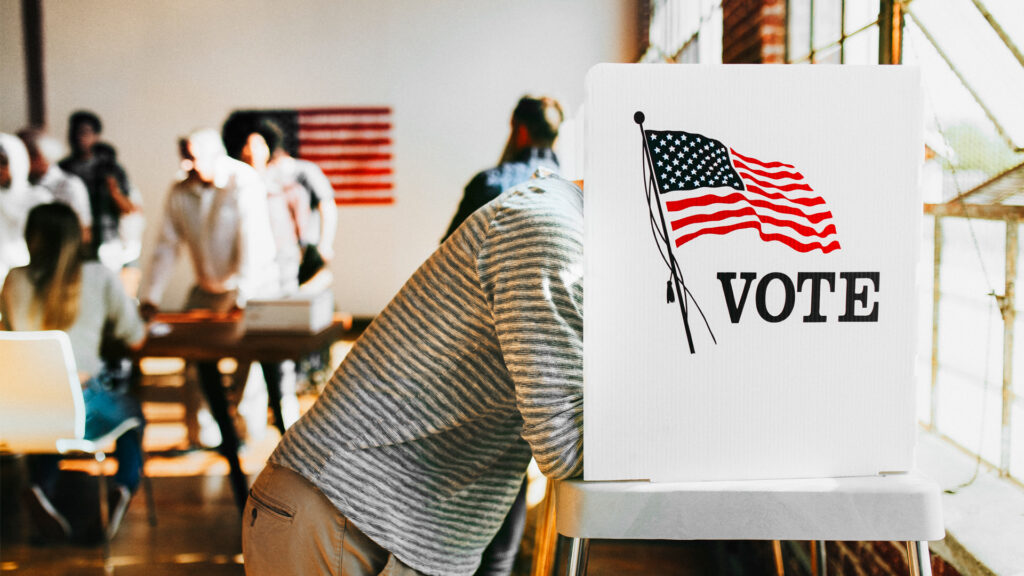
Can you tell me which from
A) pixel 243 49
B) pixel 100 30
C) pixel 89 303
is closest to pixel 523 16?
pixel 243 49

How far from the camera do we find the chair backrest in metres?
2.31

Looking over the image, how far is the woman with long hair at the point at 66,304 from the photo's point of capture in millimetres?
2637

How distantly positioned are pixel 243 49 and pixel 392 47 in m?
1.32

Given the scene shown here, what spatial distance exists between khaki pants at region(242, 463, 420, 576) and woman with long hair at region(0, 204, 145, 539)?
1731 mm

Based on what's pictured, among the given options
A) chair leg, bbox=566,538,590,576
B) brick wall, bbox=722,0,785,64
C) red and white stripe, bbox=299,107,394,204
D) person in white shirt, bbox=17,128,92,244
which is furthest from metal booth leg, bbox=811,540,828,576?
red and white stripe, bbox=299,107,394,204

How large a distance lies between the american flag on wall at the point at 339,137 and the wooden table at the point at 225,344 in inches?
162

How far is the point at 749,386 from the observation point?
0.86m

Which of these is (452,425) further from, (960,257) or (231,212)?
(231,212)

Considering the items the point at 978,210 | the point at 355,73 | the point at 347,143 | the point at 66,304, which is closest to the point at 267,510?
the point at 978,210

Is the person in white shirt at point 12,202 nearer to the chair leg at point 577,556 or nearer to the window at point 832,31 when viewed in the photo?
the window at point 832,31

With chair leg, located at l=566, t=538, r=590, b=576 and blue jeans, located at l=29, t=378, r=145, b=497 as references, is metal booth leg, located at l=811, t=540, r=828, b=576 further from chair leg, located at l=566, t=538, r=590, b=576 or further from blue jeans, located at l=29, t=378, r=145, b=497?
blue jeans, located at l=29, t=378, r=145, b=497

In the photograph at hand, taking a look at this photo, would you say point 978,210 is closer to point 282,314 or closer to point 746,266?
point 746,266

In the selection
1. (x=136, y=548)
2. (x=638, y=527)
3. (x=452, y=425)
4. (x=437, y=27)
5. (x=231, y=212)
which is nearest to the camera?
A: (x=638, y=527)

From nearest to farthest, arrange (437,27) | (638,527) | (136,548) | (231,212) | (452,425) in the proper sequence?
(638,527), (452,425), (136,548), (231,212), (437,27)
